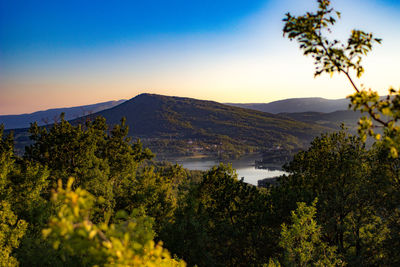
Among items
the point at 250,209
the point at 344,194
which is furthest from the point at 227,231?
the point at 344,194

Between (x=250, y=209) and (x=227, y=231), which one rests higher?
(x=250, y=209)

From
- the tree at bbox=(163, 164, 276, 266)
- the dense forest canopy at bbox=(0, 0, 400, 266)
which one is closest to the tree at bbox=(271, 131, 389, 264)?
the dense forest canopy at bbox=(0, 0, 400, 266)

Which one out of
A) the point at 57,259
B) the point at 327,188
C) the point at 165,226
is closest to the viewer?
the point at 57,259

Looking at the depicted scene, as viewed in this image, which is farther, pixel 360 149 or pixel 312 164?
pixel 312 164

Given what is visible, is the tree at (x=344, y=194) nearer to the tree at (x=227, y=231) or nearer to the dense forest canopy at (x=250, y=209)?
the dense forest canopy at (x=250, y=209)

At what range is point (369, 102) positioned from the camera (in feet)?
11.4

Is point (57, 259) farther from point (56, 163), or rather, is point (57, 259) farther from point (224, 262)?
point (56, 163)

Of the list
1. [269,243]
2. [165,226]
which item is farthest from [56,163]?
[269,243]

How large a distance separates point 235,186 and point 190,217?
13.4ft

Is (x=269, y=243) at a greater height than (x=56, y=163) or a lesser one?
lesser

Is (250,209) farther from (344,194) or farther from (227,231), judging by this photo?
(344,194)

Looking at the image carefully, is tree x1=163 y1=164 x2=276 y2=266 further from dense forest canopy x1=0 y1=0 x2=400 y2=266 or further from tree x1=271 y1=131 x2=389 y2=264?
tree x1=271 y1=131 x2=389 y2=264

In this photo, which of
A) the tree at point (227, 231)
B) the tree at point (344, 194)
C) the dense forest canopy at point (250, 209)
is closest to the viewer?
the dense forest canopy at point (250, 209)

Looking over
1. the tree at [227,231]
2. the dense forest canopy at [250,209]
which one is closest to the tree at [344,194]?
the dense forest canopy at [250,209]
